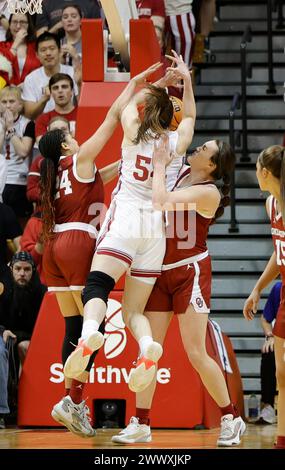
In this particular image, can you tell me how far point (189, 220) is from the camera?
8.17 m

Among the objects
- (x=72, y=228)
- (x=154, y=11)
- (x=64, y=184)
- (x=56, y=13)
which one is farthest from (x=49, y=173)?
(x=56, y=13)

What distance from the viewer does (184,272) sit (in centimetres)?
806

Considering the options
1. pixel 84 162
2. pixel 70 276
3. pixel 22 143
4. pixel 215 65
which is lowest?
pixel 70 276

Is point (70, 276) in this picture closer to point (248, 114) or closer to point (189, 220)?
point (189, 220)

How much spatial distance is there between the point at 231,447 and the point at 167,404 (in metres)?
1.99

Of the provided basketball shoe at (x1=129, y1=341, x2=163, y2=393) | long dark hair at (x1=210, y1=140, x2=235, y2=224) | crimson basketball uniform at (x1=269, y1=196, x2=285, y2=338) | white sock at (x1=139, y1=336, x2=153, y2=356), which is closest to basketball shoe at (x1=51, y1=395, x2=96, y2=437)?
basketball shoe at (x1=129, y1=341, x2=163, y2=393)

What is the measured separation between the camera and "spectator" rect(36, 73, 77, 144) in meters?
12.4

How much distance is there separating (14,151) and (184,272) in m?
5.10

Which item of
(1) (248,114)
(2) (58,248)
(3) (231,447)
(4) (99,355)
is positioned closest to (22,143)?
(1) (248,114)

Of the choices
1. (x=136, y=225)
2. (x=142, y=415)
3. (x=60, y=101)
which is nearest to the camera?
(x=136, y=225)

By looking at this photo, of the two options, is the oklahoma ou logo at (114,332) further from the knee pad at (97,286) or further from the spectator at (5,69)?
the spectator at (5,69)

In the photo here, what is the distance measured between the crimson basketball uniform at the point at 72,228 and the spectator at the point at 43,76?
4.79m

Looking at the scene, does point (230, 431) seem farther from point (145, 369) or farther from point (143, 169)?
point (143, 169)

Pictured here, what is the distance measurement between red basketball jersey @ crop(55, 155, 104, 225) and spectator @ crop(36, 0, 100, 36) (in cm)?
589
